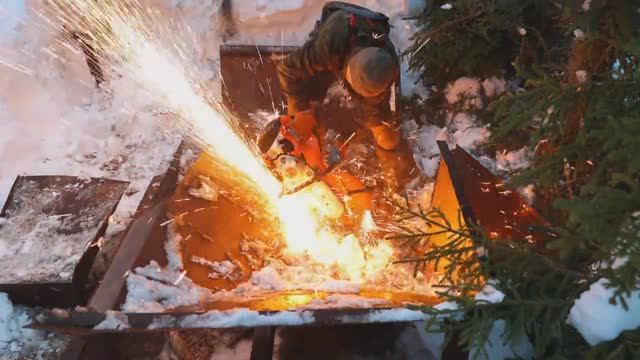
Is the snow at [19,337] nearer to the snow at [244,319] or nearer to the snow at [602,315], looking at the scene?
the snow at [244,319]

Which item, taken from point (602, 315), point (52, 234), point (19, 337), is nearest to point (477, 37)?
point (602, 315)

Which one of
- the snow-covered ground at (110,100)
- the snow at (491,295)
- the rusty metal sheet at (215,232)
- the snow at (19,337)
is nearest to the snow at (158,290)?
the rusty metal sheet at (215,232)

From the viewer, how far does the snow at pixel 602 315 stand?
1.94 m

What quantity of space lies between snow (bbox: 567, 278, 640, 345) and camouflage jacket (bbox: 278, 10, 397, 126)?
2925 mm

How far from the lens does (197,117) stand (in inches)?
252

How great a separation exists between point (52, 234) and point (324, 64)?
2.93 metres

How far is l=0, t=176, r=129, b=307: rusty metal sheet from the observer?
12.3 feet

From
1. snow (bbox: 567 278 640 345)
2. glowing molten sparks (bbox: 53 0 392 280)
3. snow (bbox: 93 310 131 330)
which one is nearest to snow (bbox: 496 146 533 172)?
glowing molten sparks (bbox: 53 0 392 280)

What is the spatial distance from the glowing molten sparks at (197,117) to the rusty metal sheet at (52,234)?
120 centimetres

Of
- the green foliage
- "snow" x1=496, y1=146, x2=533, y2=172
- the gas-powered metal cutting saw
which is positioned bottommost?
the gas-powered metal cutting saw

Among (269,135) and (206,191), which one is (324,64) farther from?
(206,191)

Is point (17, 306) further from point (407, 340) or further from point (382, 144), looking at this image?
point (382, 144)

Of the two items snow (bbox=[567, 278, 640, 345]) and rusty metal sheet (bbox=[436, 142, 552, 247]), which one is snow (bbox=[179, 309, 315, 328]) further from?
rusty metal sheet (bbox=[436, 142, 552, 247])

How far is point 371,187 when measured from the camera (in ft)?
17.2
